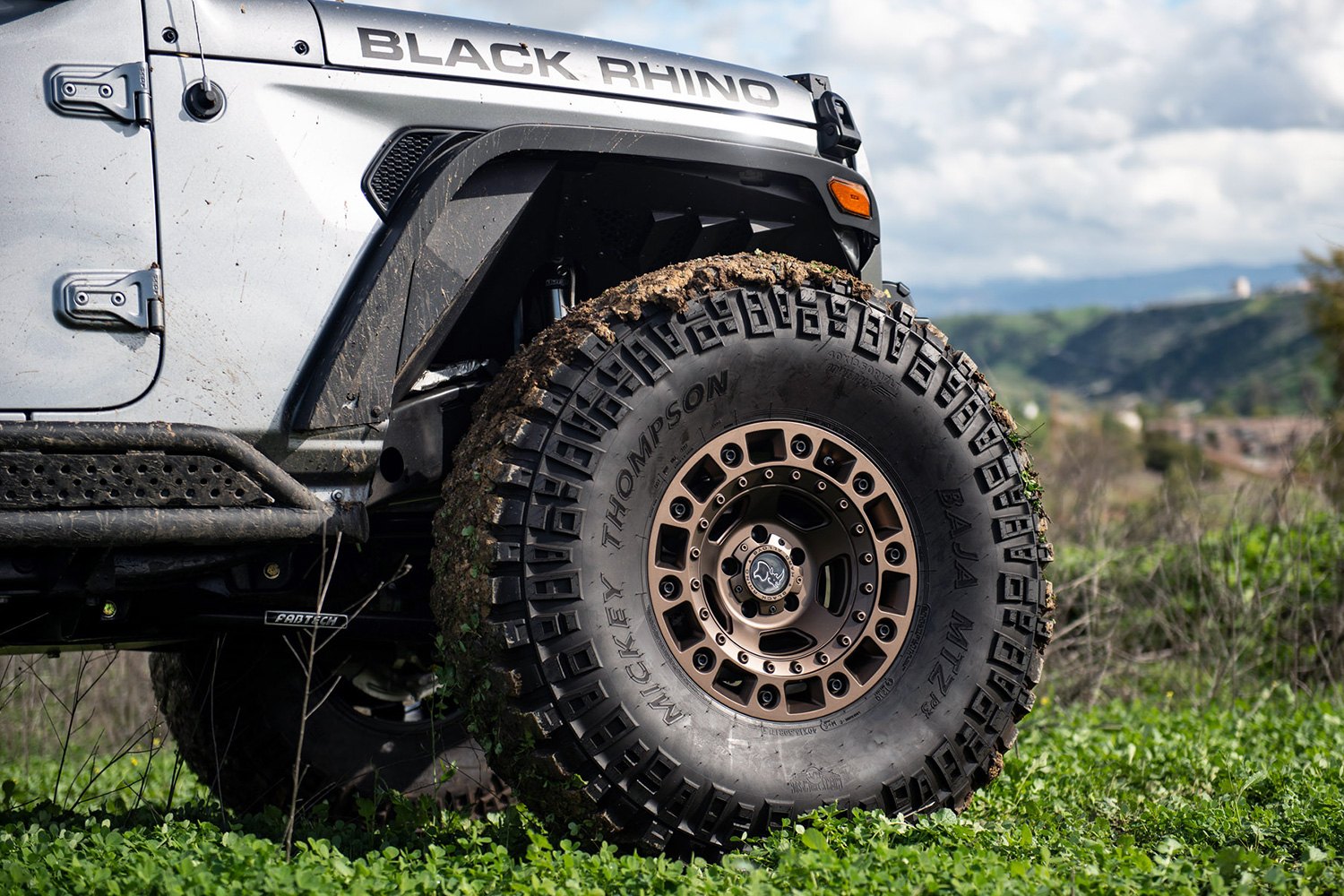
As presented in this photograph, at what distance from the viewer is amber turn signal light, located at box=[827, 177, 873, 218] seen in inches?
143

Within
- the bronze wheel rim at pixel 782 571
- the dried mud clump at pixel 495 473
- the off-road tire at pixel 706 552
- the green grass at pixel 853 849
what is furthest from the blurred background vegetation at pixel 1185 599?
the dried mud clump at pixel 495 473

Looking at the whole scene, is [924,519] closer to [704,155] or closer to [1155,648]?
[704,155]

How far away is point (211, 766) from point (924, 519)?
8.43 feet

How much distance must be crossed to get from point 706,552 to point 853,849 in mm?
832

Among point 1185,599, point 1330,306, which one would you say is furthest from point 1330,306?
point 1185,599

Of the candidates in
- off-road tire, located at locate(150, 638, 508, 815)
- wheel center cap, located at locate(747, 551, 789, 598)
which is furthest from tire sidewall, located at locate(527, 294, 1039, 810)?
off-road tire, located at locate(150, 638, 508, 815)

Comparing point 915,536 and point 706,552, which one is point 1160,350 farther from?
point 706,552

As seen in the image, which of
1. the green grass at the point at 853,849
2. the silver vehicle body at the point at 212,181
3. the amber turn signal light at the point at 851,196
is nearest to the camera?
the green grass at the point at 853,849

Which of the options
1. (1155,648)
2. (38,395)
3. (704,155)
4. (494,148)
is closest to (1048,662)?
(1155,648)

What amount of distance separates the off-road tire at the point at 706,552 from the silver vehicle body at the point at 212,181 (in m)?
0.58

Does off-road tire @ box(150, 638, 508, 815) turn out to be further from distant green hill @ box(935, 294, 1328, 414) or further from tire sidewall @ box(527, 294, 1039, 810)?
distant green hill @ box(935, 294, 1328, 414)

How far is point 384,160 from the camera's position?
3.14 m

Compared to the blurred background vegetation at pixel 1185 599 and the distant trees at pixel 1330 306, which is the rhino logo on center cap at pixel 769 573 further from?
the distant trees at pixel 1330 306

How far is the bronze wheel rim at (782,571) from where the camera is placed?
3131 millimetres
